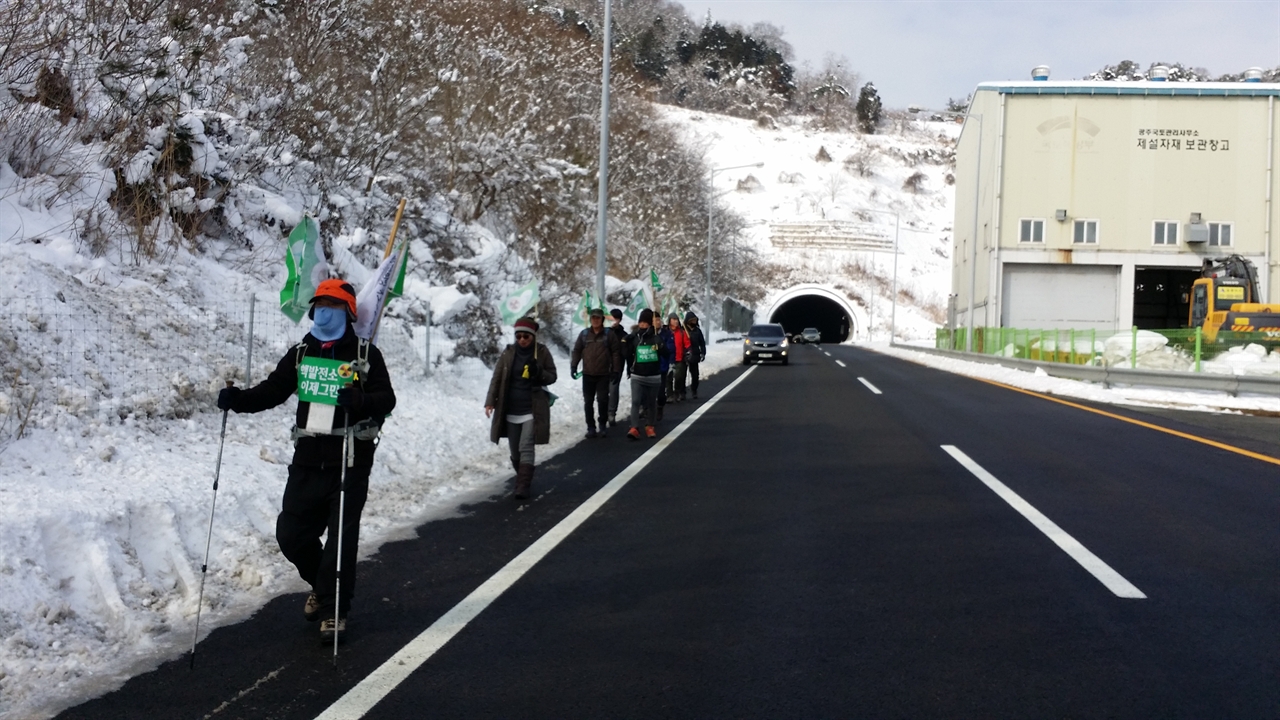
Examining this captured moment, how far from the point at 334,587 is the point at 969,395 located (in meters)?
19.8

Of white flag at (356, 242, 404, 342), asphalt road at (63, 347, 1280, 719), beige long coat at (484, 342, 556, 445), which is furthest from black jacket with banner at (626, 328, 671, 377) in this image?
white flag at (356, 242, 404, 342)

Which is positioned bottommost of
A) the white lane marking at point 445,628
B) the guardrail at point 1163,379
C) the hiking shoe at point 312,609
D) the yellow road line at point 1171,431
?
the white lane marking at point 445,628

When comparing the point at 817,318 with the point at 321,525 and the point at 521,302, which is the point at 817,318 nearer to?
the point at 521,302

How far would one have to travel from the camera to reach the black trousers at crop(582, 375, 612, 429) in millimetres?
14742

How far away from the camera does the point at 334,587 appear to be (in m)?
5.54

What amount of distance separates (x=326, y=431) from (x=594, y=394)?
9636mm

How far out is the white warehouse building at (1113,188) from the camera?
154ft

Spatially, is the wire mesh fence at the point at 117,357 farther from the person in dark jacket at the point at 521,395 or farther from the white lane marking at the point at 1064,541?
the white lane marking at the point at 1064,541

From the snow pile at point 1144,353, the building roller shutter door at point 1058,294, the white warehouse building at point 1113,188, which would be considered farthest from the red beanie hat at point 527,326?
the building roller shutter door at point 1058,294

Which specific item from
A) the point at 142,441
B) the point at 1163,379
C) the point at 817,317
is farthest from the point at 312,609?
the point at 817,317

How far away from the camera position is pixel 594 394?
15.1 m

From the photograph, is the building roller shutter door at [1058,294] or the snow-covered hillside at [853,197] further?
the snow-covered hillside at [853,197]

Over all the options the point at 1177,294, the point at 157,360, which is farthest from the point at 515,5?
the point at 1177,294

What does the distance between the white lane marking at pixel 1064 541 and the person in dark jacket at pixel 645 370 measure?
4.78 m
